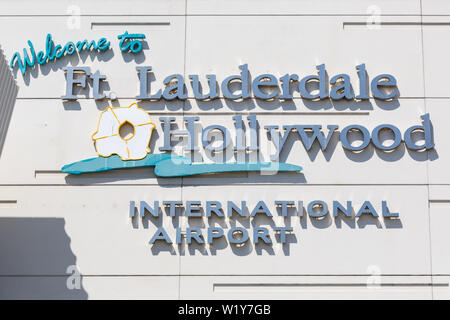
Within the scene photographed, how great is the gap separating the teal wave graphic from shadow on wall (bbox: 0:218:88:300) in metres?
0.84

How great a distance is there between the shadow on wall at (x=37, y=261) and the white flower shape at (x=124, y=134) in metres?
1.24

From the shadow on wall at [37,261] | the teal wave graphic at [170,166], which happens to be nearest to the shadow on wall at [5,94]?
the teal wave graphic at [170,166]

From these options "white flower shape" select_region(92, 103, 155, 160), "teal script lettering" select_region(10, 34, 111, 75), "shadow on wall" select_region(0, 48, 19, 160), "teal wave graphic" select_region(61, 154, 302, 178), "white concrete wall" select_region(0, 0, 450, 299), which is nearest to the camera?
"shadow on wall" select_region(0, 48, 19, 160)

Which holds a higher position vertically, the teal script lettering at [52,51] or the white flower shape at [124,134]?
the teal script lettering at [52,51]

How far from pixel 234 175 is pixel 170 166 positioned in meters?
0.92

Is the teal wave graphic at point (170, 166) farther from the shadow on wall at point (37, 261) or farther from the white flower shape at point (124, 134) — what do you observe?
the shadow on wall at point (37, 261)

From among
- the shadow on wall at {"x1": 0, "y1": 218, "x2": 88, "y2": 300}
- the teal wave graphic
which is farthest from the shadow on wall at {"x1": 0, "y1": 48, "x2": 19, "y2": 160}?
the shadow on wall at {"x1": 0, "y1": 218, "x2": 88, "y2": 300}

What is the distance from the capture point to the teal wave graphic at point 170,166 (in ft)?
30.5

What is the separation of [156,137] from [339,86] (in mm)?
2738

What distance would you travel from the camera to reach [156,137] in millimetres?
9461

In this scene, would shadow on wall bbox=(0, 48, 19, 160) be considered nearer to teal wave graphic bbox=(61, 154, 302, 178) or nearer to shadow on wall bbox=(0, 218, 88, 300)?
teal wave graphic bbox=(61, 154, 302, 178)

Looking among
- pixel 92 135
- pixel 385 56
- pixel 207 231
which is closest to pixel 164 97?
pixel 92 135

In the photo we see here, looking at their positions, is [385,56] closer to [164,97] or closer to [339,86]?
[339,86]

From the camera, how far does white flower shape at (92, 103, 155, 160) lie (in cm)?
938
